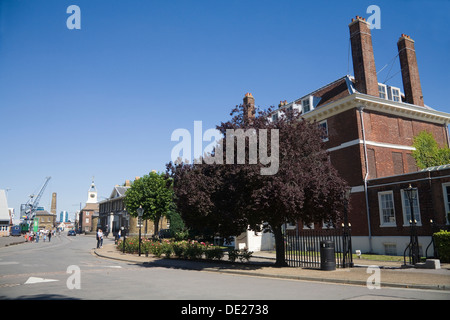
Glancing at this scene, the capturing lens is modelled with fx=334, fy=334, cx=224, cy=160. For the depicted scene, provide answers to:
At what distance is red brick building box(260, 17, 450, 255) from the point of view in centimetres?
2095

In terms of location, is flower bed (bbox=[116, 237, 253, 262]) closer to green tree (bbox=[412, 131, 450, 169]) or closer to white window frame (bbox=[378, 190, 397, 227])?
white window frame (bbox=[378, 190, 397, 227])

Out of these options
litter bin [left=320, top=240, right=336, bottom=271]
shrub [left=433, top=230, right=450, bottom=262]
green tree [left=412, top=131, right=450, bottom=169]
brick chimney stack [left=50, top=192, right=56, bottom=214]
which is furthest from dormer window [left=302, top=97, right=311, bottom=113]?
brick chimney stack [left=50, top=192, right=56, bottom=214]

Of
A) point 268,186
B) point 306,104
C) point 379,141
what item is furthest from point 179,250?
point 306,104

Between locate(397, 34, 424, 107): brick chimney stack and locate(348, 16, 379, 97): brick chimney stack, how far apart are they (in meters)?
3.85

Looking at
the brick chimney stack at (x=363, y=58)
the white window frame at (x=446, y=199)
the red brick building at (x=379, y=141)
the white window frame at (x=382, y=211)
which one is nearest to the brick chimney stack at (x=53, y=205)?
the red brick building at (x=379, y=141)

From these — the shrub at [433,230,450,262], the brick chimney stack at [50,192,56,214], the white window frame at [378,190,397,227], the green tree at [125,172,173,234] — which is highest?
the brick chimney stack at [50,192,56,214]

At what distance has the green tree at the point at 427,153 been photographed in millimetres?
26703

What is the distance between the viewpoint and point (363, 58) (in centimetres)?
2558

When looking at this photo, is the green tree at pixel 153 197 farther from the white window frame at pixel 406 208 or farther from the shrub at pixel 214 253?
the white window frame at pixel 406 208

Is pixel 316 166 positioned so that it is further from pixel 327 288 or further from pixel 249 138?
pixel 327 288

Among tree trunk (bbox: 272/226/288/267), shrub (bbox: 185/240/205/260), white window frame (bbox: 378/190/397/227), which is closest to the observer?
tree trunk (bbox: 272/226/288/267)
